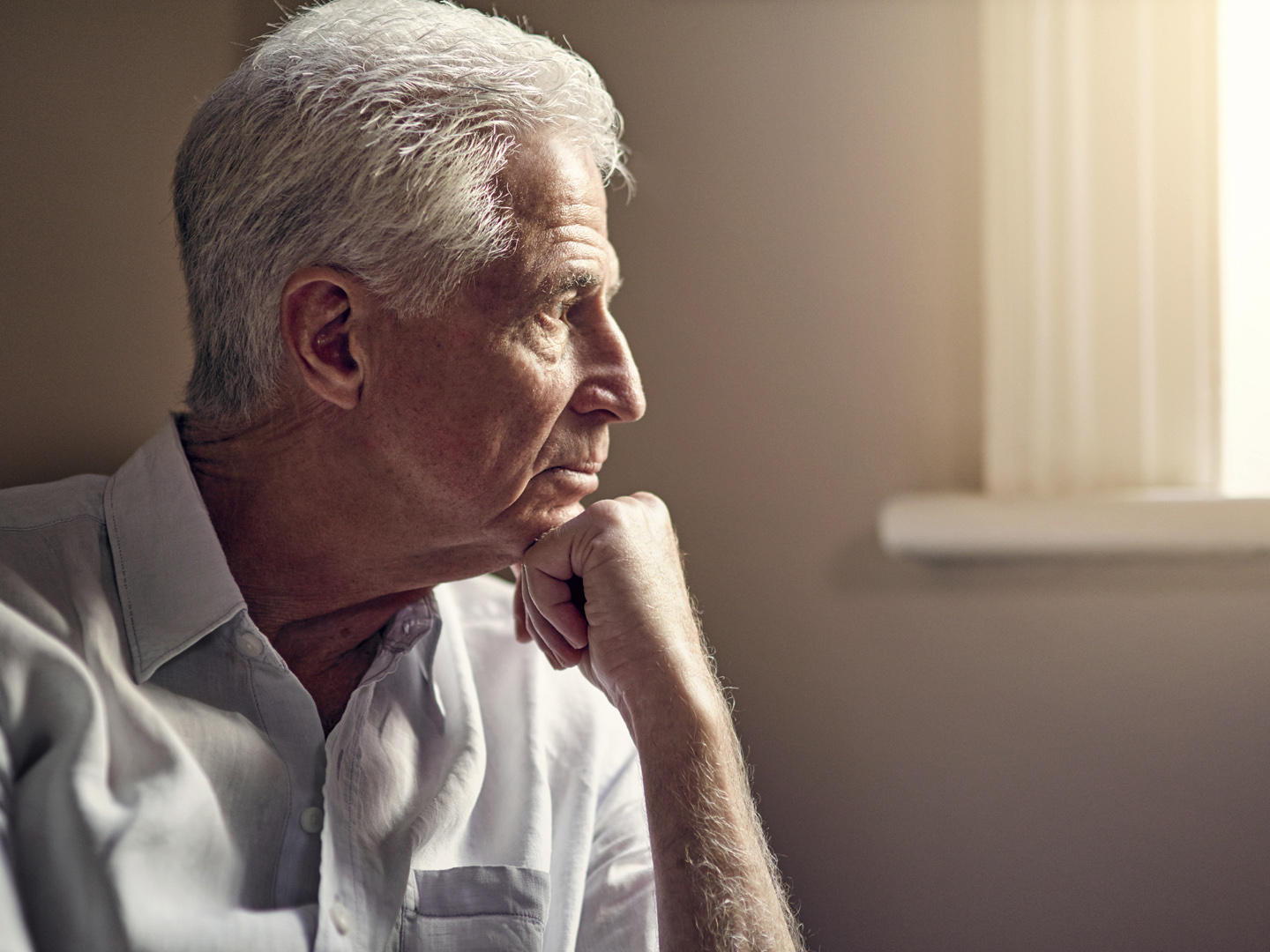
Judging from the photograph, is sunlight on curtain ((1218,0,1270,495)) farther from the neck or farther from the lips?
the neck

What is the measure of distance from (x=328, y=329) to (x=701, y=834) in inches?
26.4

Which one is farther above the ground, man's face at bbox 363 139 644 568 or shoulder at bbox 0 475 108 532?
man's face at bbox 363 139 644 568

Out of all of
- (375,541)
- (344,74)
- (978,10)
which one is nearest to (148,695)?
(375,541)

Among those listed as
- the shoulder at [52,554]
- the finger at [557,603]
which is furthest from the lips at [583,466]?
the shoulder at [52,554]

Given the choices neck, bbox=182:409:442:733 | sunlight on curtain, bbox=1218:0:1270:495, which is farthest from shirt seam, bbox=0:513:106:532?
sunlight on curtain, bbox=1218:0:1270:495

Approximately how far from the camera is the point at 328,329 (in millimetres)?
1064

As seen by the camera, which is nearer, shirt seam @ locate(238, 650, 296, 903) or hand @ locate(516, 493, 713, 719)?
shirt seam @ locate(238, 650, 296, 903)

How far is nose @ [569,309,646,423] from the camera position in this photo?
43.8 inches

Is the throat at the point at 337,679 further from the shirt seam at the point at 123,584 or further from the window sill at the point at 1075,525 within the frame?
the window sill at the point at 1075,525

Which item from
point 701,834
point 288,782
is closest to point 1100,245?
point 701,834

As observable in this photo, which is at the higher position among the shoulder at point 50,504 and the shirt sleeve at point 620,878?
the shoulder at point 50,504

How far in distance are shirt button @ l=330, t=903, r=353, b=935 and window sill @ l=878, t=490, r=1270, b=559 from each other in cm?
87

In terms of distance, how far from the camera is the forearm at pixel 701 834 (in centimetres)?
95

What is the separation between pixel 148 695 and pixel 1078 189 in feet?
4.43
